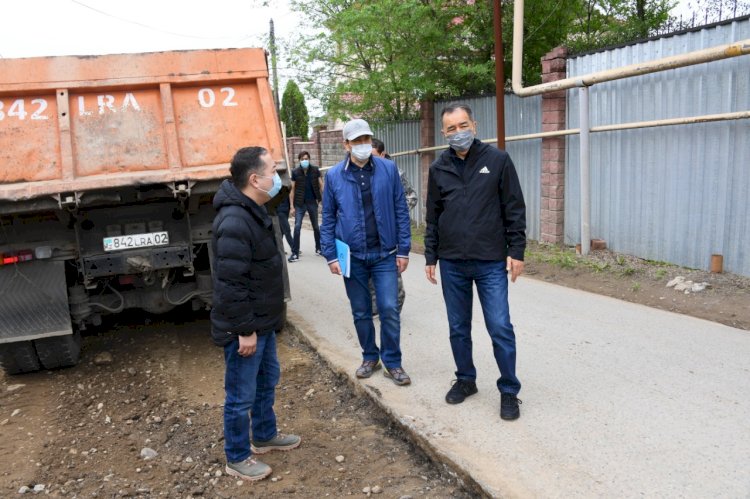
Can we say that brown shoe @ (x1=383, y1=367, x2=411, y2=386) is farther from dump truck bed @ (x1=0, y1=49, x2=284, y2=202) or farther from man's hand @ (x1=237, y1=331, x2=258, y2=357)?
dump truck bed @ (x1=0, y1=49, x2=284, y2=202)

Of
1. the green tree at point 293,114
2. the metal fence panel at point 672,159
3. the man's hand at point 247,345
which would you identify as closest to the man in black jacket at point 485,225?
the man's hand at point 247,345

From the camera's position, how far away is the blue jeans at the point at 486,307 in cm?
396

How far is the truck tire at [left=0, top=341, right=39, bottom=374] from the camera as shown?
537 cm

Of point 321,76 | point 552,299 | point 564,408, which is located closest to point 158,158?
point 564,408

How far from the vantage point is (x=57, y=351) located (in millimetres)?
5516

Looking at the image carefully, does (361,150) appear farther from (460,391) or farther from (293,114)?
(293,114)

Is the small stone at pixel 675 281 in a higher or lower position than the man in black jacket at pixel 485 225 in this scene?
lower

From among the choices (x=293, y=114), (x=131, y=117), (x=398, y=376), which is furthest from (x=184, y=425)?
(x=293, y=114)

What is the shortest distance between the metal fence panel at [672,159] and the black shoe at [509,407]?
421cm

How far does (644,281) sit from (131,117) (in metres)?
5.62

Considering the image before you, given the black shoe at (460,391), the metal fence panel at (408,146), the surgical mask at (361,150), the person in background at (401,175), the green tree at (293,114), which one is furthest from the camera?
the green tree at (293,114)

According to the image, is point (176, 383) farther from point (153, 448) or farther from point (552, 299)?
point (552, 299)

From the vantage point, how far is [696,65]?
7.11 meters

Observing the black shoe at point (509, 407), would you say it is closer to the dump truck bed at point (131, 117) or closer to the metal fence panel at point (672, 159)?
the dump truck bed at point (131, 117)
